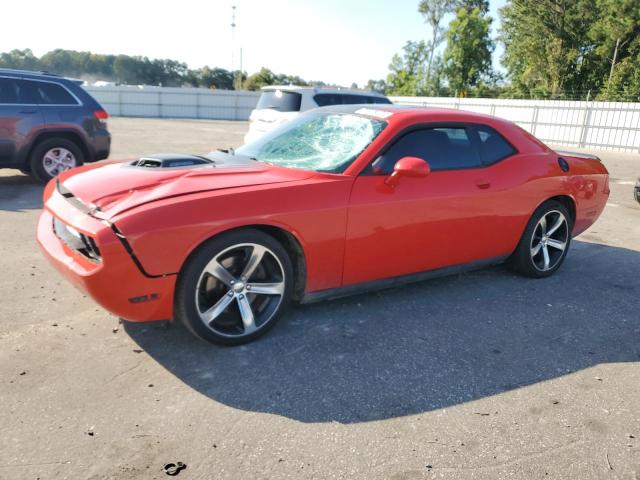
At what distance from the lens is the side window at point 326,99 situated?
1042 cm

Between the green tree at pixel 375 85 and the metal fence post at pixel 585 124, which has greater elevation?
the green tree at pixel 375 85

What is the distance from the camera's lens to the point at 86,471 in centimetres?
216

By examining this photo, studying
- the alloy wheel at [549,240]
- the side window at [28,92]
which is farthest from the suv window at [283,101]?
the alloy wheel at [549,240]

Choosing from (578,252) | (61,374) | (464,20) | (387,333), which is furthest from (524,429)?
(464,20)

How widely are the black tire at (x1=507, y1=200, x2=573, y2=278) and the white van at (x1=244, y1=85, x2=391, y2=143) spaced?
623 centimetres

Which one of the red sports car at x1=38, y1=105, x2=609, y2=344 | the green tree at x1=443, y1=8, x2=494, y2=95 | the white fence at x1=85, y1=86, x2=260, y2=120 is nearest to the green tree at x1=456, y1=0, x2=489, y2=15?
the green tree at x1=443, y1=8, x2=494, y2=95

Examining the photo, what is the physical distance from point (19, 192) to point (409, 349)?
7.01 m

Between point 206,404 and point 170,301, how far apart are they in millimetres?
641

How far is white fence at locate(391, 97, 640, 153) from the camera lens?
21609 mm

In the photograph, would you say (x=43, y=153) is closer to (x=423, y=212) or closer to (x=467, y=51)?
(x=423, y=212)

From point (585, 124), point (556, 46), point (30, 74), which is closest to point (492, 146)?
point (30, 74)

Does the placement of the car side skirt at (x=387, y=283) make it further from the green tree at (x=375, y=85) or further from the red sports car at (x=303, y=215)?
the green tree at (x=375, y=85)

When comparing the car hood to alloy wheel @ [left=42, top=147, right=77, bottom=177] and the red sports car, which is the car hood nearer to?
the red sports car

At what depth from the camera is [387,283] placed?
3.89 m
